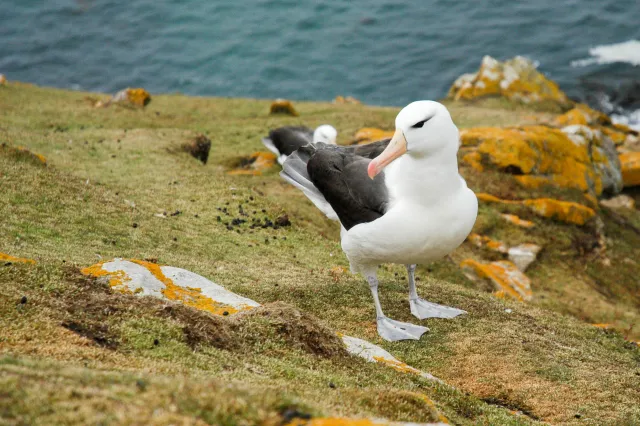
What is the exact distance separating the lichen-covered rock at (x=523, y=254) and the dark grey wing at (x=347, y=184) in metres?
8.51

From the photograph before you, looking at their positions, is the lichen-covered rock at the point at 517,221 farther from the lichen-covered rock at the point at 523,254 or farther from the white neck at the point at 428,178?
the white neck at the point at 428,178

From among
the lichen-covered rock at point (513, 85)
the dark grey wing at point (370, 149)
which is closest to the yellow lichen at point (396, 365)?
the dark grey wing at point (370, 149)

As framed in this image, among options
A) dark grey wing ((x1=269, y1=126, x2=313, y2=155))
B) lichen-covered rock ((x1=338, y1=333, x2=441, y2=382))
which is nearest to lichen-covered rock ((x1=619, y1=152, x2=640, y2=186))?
dark grey wing ((x1=269, y1=126, x2=313, y2=155))

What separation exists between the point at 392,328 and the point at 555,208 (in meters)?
11.3

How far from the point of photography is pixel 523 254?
18250 millimetres

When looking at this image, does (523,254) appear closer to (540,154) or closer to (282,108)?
(540,154)

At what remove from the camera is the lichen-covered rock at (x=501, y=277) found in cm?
1625

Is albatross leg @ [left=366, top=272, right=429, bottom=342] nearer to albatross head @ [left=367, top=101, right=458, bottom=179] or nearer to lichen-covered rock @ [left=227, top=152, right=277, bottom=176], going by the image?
albatross head @ [left=367, top=101, right=458, bottom=179]

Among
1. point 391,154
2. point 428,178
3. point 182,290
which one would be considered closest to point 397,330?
point 428,178

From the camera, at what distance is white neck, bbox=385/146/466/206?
30.1ft

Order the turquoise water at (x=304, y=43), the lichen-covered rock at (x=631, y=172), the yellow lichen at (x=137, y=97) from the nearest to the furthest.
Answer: the lichen-covered rock at (x=631, y=172), the yellow lichen at (x=137, y=97), the turquoise water at (x=304, y=43)

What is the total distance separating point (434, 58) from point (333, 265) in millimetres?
36395

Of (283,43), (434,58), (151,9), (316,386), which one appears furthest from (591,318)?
(151,9)

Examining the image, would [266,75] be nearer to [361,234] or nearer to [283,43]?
[283,43]
